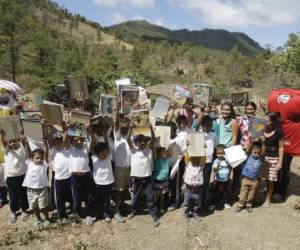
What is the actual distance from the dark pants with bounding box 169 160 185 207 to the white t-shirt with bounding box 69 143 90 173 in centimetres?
156

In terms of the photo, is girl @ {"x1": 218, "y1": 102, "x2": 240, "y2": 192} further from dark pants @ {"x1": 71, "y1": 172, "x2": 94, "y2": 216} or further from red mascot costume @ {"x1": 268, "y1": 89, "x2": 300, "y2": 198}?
dark pants @ {"x1": 71, "y1": 172, "x2": 94, "y2": 216}

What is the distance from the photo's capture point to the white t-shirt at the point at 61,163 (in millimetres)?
5344

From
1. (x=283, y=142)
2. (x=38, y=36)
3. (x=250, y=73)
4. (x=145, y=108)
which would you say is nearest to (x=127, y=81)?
(x=145, y=108)

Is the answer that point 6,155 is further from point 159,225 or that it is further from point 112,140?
point 159,225

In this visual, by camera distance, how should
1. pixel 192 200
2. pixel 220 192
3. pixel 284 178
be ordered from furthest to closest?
pixel 284 178 < pixel 220 192 < pixel 192 200

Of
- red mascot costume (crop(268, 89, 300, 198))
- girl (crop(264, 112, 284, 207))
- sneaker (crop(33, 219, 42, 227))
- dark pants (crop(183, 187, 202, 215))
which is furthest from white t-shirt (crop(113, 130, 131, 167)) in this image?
red mascot costume (crop(268, 89, 300, 198))

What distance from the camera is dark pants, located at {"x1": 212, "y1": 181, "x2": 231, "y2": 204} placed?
599cm

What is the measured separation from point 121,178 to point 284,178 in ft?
9.54

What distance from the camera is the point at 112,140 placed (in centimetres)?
561

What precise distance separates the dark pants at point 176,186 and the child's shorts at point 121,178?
791mm

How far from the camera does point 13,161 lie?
5.52 meters

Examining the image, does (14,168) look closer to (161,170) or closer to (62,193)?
(62,193)

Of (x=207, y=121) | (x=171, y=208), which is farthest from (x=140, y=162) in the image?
(x=207, y=121)

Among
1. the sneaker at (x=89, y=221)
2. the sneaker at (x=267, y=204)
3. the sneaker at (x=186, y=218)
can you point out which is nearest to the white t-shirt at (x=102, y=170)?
the sneaker at (x=89, y=221)
